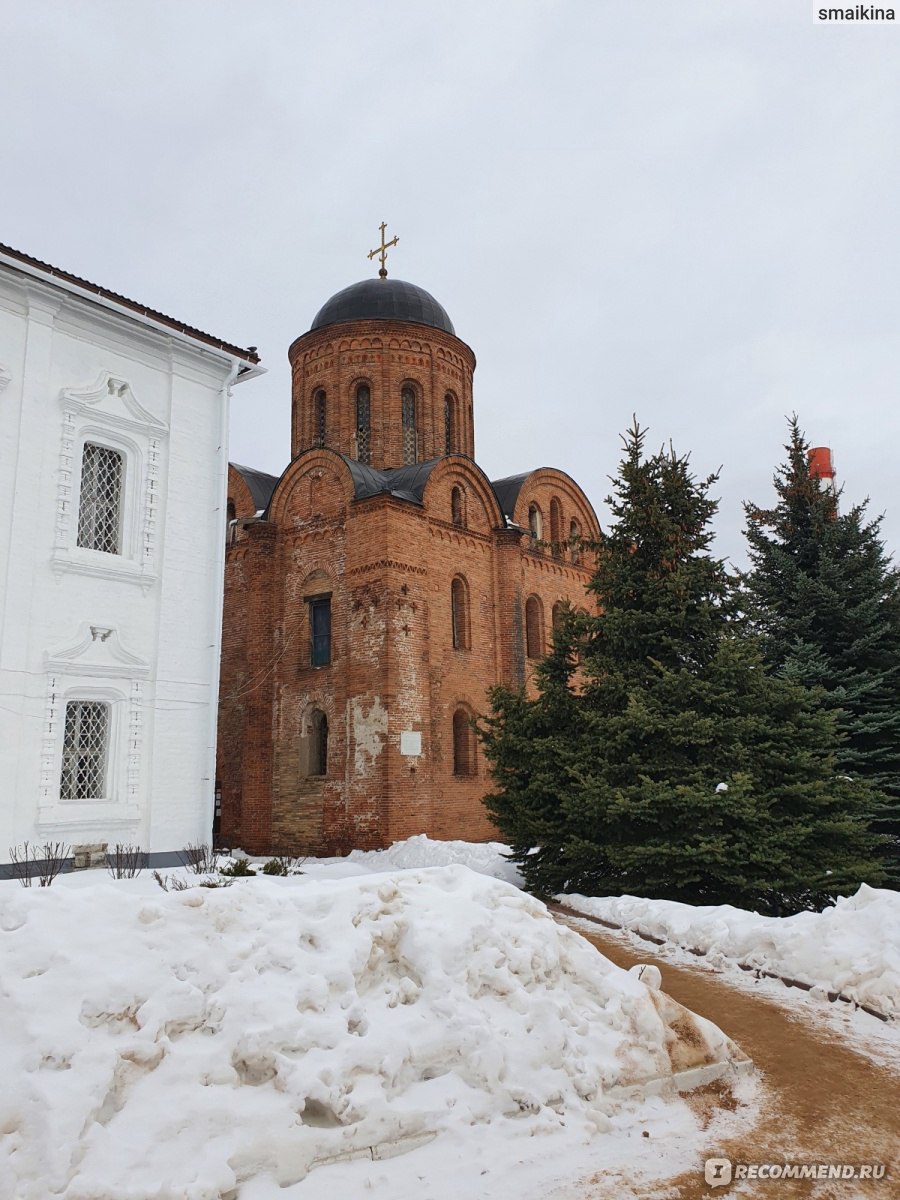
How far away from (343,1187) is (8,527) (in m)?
9.24

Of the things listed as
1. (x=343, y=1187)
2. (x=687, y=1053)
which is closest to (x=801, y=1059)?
(x=687, y=1053)

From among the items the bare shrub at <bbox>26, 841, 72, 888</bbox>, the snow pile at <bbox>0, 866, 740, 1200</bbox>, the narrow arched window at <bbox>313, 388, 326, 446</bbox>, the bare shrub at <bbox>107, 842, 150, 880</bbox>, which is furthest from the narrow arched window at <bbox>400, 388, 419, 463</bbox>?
the snow pile at <bbox>0, 866, 740, 1200</bbox>

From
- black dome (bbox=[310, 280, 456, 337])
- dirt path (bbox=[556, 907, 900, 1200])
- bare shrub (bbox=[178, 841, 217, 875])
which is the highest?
black dome (bbox=[310, 280, 456, 337])

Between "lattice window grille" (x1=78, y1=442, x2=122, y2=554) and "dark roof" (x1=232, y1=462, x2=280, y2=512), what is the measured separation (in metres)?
Answer: 7.38

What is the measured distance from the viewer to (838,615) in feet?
48.9

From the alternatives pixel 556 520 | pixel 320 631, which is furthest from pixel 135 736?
pixel 556 520

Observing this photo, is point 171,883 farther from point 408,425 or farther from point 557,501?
point 557,501

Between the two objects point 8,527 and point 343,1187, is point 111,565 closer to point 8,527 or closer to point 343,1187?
point 8,527

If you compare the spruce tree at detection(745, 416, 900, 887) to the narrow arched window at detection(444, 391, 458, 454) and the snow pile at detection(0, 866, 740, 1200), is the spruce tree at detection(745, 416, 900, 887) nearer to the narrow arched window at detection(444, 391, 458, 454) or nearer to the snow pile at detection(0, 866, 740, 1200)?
the narrow arched window at detection(444, 391, 458, 454)

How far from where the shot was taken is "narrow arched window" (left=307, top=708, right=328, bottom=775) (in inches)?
687

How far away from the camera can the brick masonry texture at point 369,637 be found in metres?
16.4

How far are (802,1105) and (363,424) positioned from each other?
60.7ft

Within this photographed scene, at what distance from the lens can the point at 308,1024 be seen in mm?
4113

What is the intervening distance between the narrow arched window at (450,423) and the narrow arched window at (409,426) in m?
0.92
